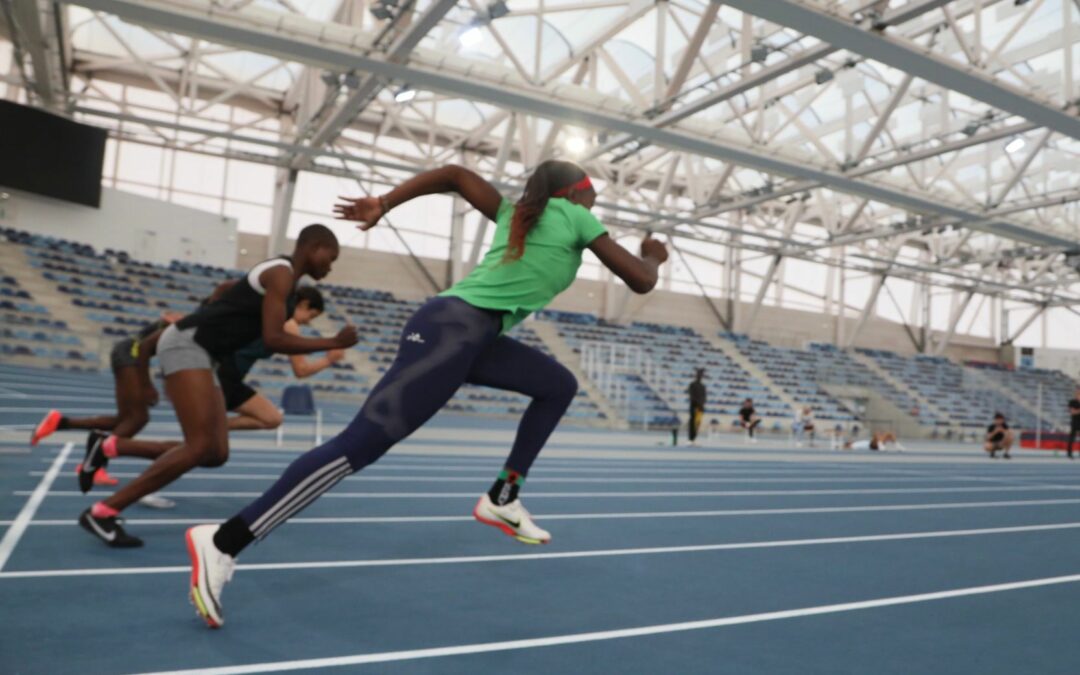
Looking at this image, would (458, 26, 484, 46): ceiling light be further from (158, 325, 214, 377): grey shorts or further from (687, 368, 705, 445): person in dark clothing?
(158, 325, 214, 377): grey shorts

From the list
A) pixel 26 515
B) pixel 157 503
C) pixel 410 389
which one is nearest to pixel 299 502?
pixel 410 389

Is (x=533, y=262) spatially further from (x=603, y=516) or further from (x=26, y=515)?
(x=26, y=515)

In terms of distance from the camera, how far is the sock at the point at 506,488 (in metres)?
3.18

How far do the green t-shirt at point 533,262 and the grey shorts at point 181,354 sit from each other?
154 cm

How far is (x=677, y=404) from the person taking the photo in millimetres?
23719

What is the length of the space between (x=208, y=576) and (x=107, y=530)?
1354mm

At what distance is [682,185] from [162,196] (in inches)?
800

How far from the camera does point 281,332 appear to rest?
10.1ft

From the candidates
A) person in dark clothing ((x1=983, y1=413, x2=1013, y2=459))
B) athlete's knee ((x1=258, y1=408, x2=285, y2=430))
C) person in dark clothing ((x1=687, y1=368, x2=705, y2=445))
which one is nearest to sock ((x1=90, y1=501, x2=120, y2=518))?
athlete's knee ((x1=258, y1=408, x2=285, y2=430))

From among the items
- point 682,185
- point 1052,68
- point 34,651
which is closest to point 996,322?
point 682,185

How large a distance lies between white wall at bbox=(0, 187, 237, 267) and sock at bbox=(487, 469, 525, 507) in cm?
2206

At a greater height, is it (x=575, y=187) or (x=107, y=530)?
(x=575, y=187)

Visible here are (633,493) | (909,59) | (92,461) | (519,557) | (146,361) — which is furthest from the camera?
(909,59)

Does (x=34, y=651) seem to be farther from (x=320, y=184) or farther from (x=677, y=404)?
(x=320, y=184)
